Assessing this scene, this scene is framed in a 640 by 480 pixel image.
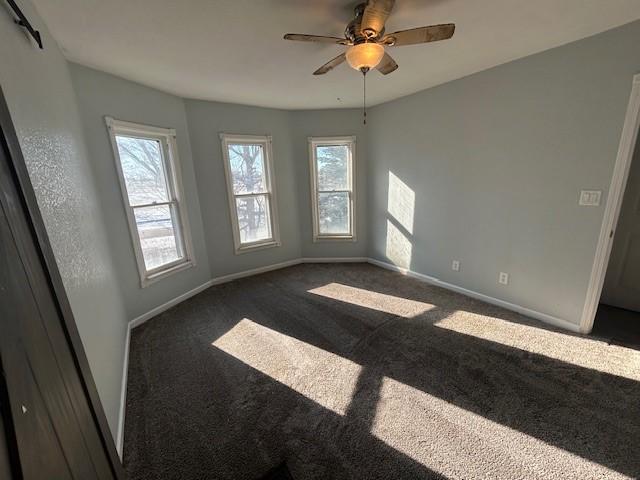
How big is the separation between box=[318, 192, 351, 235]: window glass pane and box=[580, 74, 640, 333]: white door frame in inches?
115

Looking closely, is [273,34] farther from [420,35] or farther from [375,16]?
[420,35]

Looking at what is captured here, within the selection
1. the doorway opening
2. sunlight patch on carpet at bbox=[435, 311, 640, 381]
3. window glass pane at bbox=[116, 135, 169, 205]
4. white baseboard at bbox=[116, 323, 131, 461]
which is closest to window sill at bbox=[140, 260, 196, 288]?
white baseboard at bbox=[116, 323, 131, 461]

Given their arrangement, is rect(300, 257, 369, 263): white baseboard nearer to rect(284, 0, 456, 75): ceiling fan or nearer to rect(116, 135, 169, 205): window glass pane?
rect(116, 135, 169, 205): window glass pane

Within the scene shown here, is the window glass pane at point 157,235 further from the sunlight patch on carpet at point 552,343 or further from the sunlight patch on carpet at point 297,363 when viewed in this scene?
the sunlight patch on carpet at point 552,343

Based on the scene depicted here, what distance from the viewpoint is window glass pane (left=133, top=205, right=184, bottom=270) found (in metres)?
2.88

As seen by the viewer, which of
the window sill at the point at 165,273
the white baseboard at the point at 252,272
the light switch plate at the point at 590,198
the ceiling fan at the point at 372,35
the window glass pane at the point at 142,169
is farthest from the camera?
the white baseboard at the point at 252,272

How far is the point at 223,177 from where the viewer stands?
3613 mm

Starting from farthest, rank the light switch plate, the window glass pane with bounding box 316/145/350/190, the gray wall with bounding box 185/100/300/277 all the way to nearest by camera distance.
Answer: the window glass pane with bounding box 316/145/350/190, the gray wall with bounding box 185/100/300/277, the light switch plate

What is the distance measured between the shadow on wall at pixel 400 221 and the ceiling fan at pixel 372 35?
2185mm

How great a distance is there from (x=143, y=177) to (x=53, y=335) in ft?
8.03

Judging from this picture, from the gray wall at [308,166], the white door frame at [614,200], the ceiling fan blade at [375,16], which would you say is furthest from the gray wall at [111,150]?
the white door frame at [614,200]

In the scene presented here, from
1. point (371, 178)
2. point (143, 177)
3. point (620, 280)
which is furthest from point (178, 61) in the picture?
point (620, 280)

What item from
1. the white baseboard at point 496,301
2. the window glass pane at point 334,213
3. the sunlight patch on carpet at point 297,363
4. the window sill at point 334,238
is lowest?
the sunlight patch on carpet at point 297,363

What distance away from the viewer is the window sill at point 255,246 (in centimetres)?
394
